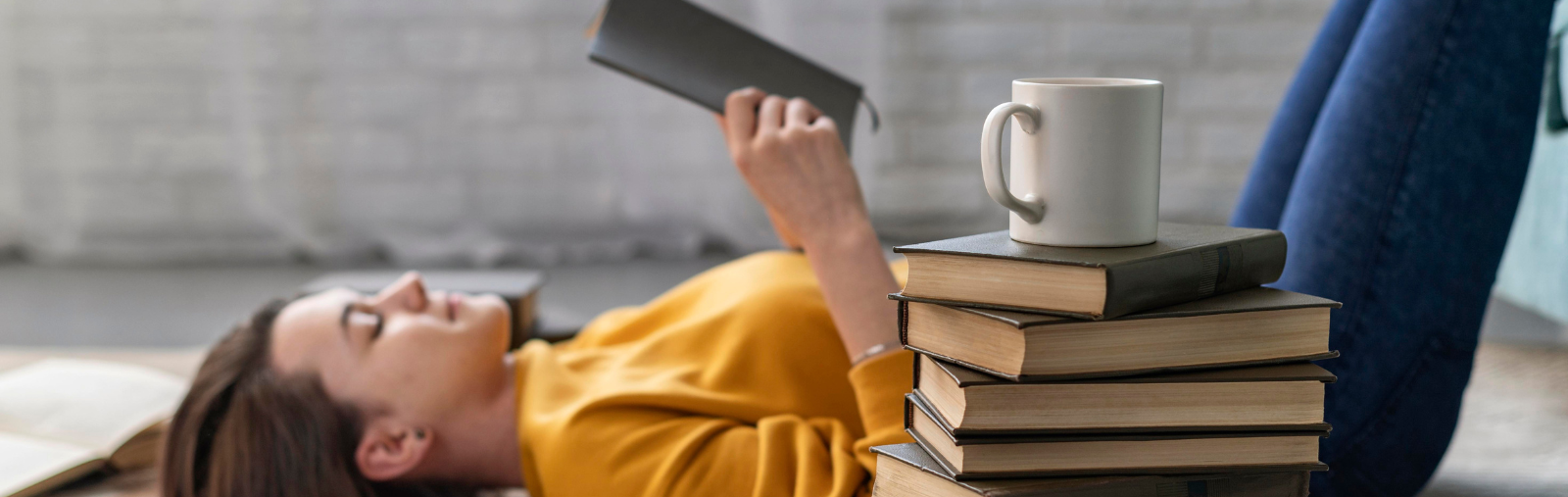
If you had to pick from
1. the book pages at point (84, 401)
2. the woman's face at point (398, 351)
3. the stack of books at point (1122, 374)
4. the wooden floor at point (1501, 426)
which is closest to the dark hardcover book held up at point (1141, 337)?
the stack of books at point (1122, 374)

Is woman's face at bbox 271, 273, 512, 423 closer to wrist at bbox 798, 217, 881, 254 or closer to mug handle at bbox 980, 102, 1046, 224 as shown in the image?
wrist at bbox 798, 217, 881, 254

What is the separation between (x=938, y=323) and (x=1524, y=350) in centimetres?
159

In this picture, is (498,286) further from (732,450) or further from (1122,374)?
(1122,374)

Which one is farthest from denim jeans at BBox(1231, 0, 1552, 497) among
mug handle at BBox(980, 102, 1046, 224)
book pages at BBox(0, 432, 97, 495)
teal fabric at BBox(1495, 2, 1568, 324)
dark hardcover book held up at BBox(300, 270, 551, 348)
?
book pages at BBox(0, 432, 97, 495)

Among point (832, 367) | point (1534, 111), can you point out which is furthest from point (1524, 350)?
point (832, 367)

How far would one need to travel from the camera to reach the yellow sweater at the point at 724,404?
0.92 m

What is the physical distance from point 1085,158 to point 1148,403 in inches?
5.3

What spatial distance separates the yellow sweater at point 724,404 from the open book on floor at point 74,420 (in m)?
0.51

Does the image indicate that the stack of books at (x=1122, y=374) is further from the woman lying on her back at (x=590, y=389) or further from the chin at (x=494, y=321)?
the chin at (x=494, y=321)

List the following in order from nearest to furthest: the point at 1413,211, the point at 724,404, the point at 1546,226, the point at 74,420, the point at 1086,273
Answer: the point at 1086,273 < the point at 1413,211 < the point at 724,404 < the point at 74,420 < the point at 1546,226

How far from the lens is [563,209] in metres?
2.87

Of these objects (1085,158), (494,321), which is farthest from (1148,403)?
(494,321)

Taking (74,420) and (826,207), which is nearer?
(826,207)

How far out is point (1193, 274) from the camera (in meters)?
0.58
